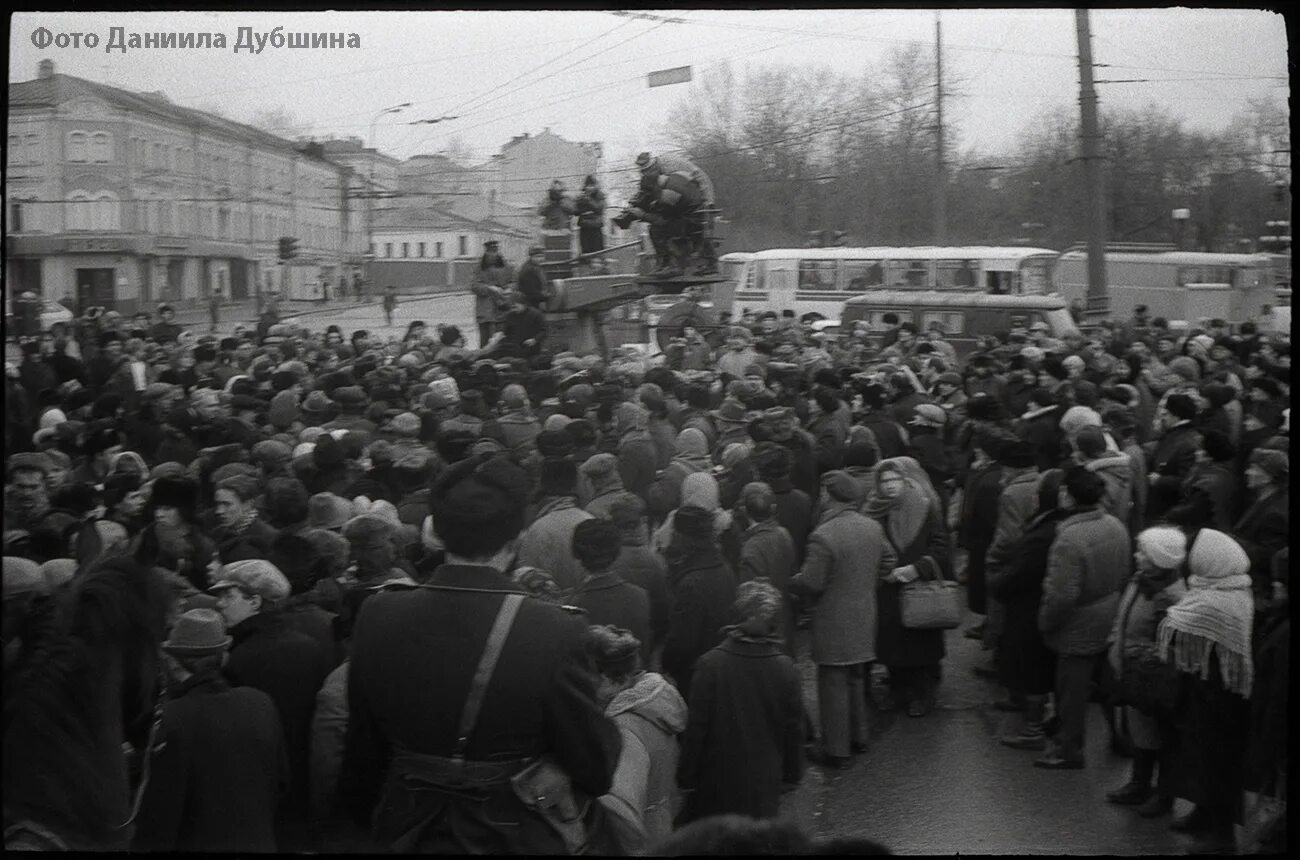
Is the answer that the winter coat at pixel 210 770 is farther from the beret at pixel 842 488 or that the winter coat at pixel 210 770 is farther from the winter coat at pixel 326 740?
the beret at pixel 842 488

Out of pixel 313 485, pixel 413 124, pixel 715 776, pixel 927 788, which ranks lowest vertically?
pixel 927 788

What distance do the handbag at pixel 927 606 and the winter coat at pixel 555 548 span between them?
1.81m

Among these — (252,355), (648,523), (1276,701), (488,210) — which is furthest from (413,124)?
(1276,701)

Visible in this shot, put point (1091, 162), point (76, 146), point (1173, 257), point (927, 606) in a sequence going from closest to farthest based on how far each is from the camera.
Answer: point (927, 606), point (76, 146), point (1091, 162), point (1173, 257)

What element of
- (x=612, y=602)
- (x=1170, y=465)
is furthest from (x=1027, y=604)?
(x=612, y=602)

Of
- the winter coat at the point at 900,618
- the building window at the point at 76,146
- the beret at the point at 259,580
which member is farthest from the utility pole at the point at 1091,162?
the beret at the point at 259,580

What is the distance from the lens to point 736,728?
16.9 ft

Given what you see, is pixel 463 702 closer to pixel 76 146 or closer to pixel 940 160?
pixel 76 146

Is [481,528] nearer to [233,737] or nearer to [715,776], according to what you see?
[233,737]

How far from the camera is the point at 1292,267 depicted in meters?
5.64

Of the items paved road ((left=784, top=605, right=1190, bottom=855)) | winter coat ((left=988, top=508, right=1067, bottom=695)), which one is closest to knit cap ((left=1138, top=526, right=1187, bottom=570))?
winter coat ((left=988, top=508, right=1067, bottom=695))

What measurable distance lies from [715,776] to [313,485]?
3.24 meters

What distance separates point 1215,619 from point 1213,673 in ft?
0.79

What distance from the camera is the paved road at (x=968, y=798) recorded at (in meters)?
5.89
